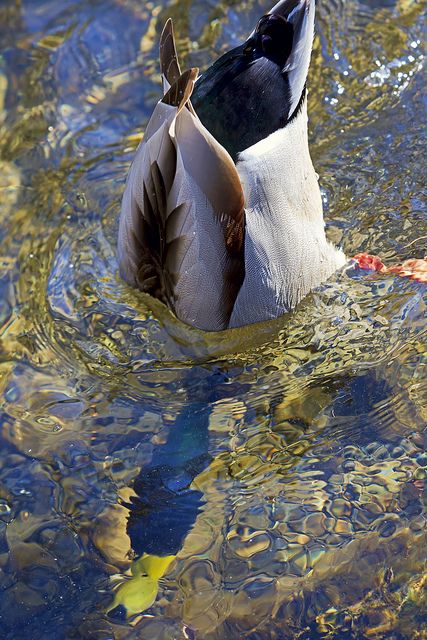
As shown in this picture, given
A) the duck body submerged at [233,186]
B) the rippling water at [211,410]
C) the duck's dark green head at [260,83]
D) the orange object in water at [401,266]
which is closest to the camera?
the rippling water at [211,410]

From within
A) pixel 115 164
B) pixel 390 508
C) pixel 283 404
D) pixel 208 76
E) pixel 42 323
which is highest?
pixel 208 76

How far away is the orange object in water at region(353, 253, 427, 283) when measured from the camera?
3455 mm

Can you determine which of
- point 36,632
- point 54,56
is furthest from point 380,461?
point 54,56

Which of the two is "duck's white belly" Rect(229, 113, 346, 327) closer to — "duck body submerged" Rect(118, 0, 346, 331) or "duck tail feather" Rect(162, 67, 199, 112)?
"duck body submerged" Rect(118, 0, 346, 331)

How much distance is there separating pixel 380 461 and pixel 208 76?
150 cm

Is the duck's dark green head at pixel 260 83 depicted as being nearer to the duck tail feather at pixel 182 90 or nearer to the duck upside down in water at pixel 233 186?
the duck upside down in water at pixel 233 186

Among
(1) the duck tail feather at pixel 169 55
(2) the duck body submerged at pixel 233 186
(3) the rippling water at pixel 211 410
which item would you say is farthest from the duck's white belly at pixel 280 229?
(1) the duck tail feather at pixel 169 55

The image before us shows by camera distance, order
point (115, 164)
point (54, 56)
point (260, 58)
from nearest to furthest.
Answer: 1. point (260, 58)
2. point (115, 164)
3. point (54, 56)

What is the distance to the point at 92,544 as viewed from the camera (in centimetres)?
289

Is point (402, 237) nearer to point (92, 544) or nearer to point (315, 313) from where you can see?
point (315, 313)

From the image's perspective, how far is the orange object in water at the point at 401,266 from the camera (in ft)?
11.3

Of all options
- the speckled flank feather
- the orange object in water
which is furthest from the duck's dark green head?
the orange object in water

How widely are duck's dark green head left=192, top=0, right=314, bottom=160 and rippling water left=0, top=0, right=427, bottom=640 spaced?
755 mm

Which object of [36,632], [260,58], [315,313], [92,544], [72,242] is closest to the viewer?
[36,632]
